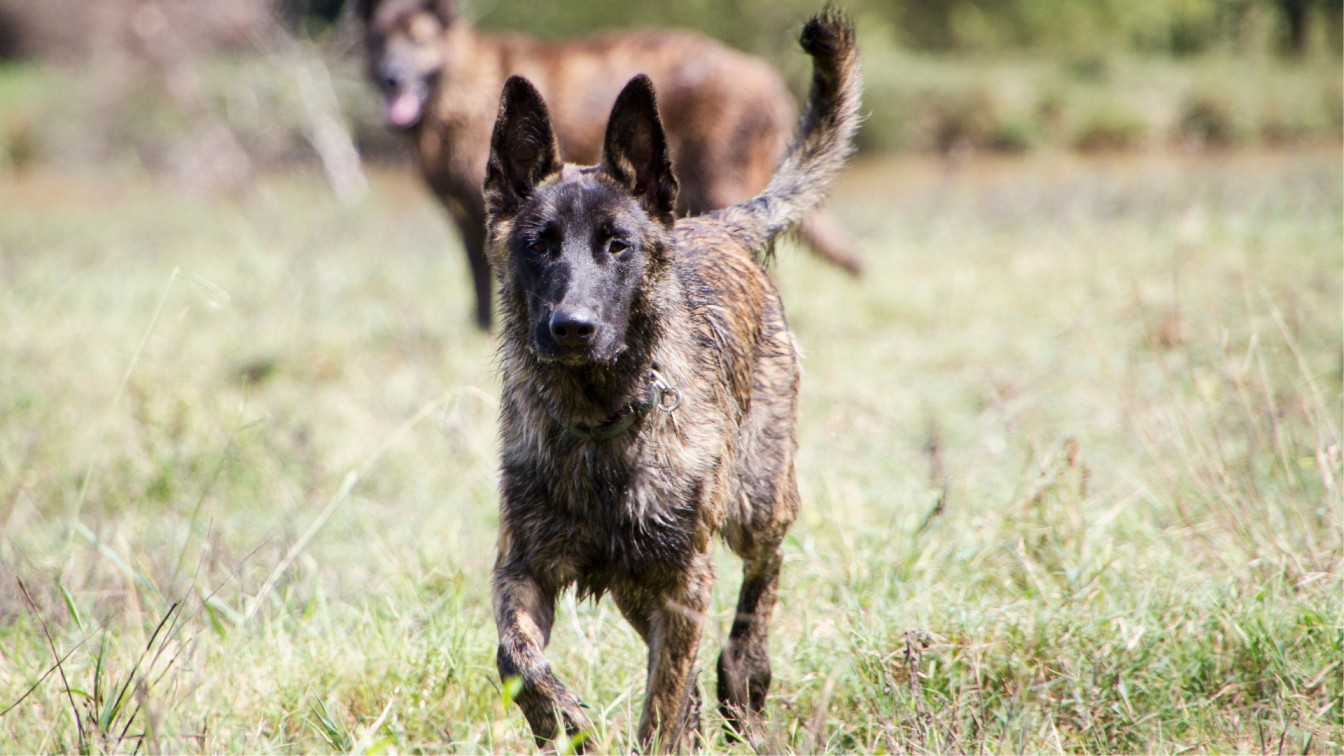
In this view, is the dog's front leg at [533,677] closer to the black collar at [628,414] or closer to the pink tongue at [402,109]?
the black collar at [628,414]

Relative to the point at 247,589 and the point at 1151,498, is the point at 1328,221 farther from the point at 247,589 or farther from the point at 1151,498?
the point at 247,589

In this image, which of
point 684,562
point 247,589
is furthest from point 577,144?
point 684,562

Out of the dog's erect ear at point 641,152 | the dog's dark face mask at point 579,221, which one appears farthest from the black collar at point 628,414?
the dog's erect ear at point 641,152

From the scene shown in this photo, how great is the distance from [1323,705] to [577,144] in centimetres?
600

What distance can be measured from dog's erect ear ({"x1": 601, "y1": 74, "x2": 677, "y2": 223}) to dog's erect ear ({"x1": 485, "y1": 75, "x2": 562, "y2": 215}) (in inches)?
7.1

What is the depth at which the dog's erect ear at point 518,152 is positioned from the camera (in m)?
3.11

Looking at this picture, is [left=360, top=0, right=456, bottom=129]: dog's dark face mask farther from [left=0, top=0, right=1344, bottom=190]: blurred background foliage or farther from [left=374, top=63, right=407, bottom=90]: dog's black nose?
[left=0, top=0, right=1344, bottom=190]: blurred background foliage

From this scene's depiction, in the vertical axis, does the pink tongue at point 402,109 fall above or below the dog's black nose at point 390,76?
below

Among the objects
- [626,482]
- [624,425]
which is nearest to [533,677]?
[626,482]

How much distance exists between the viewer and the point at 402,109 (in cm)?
769

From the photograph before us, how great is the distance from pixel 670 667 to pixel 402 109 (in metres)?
5.96

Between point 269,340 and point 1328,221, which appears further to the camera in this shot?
point 1328,221

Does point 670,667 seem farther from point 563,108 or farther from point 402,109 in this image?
point 402,109

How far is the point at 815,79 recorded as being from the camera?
3961 mm
